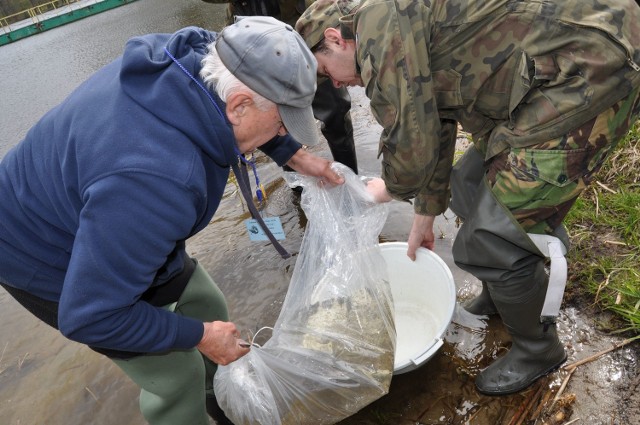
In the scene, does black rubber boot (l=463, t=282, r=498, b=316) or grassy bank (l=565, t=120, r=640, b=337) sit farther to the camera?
black rubber boot (l=463, t=282, r=498, b=316)

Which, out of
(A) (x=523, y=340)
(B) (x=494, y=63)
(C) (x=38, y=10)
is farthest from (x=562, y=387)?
(C) (x=38, y=10)

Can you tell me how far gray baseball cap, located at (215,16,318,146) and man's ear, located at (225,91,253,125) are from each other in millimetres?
33

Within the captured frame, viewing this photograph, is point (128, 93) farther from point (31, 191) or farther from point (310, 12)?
point (310, 12)

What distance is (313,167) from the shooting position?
1942 mm

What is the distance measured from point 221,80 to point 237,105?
75mm

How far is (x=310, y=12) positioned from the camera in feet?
5.35

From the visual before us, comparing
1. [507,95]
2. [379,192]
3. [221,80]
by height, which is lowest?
[379,192]

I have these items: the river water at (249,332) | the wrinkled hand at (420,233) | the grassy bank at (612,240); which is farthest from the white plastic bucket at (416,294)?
the grassy bank at (612,240)

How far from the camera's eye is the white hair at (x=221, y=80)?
1177 millimetres

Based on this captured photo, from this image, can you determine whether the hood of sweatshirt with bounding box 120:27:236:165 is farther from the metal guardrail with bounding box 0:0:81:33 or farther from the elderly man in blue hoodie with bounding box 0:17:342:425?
the metal guardrail with bounding box 0:0:81:33

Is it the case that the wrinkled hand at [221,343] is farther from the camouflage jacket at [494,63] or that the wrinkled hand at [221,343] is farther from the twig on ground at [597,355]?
the twig on ground at [597,355]

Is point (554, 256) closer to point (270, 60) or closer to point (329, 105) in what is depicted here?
point (270, 60)

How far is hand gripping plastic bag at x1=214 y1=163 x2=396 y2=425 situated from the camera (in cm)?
156

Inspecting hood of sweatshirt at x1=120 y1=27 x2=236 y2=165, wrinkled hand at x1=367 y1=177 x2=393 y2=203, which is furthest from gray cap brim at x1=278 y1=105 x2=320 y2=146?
wrinkled hand at x1=367 y1=177 x2=393 y2=203
